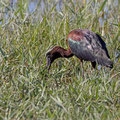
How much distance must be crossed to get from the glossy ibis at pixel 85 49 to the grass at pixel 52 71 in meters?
0.13

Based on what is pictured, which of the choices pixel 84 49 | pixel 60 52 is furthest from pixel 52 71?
pixel 84 49

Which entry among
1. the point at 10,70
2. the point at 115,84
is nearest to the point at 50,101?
the point at 115,84

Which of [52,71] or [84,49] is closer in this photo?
[52,71]

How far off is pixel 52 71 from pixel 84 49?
63 cm

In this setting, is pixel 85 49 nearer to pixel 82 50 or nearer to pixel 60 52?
pixel 82 50

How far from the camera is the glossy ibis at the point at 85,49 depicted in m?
5.32

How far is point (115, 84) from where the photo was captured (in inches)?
168

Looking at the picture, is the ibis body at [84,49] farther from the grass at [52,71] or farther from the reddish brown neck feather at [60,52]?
the grass at [52,71]

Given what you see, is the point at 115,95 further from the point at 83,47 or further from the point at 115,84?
the point at 83,47

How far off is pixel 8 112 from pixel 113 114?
3.56ft

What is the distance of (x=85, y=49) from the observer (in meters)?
5.50

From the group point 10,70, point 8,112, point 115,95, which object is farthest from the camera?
point 10,70

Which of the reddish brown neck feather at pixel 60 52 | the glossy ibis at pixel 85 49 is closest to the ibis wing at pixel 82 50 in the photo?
the glossy ibis at pixel 85 49

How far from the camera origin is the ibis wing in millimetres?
5418
